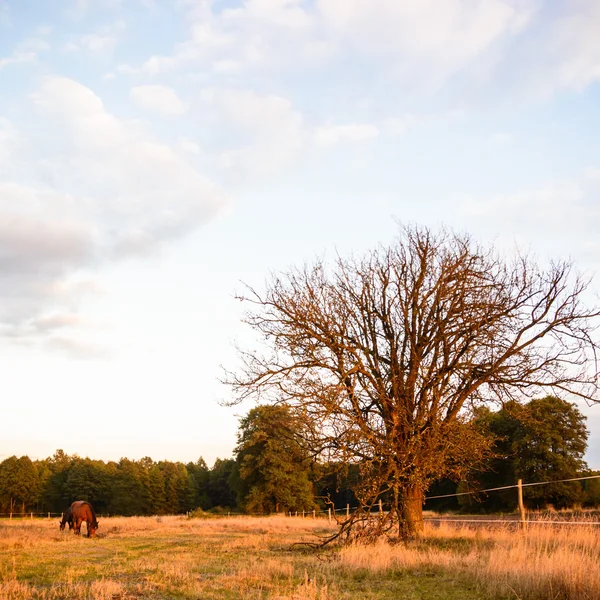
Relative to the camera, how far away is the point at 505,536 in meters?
13.2

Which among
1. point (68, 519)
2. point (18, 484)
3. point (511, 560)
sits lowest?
point (18, 484)

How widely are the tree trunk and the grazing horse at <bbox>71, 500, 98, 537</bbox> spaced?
15.6 m

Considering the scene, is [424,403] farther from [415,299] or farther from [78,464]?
[78,464]

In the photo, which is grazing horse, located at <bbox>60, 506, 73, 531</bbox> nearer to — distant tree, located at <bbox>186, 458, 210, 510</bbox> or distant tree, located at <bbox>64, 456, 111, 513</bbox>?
distant tree, located at <bbox>64, 456, 111, 513</bbox>

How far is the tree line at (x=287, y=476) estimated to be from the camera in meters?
15.6

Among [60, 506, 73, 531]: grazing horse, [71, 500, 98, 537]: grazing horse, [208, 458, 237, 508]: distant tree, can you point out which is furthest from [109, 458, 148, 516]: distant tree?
[71, 500, 98, 537]: grazing horse

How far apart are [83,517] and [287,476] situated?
94.2 ft

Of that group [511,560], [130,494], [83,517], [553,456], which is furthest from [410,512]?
[130,494]

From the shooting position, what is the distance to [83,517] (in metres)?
25.1

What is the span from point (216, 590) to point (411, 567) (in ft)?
12.1

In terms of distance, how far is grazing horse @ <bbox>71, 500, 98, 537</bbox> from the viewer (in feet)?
81.5

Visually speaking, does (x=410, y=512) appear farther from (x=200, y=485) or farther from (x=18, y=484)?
(x=200, y=485)

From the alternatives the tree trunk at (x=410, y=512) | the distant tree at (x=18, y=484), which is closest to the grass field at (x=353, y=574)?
the tree trunk at (x=410, y=512)

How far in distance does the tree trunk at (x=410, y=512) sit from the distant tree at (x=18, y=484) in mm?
81467
